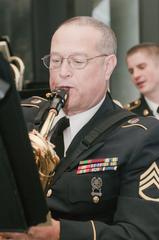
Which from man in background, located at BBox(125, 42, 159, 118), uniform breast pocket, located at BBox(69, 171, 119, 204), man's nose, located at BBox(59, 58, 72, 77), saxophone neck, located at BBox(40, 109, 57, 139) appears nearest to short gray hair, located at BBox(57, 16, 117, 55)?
man's nose, located at BBox(59, 58, 72, 77)

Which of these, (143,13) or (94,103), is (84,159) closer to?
(94,103)

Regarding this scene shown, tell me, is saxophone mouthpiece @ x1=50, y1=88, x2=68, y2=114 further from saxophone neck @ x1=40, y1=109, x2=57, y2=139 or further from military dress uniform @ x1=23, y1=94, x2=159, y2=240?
military dress uniform @ x1=23, y1=94, x2=159, y2=240

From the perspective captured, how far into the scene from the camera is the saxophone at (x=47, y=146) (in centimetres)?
188

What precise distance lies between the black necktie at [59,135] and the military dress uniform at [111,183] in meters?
0.05

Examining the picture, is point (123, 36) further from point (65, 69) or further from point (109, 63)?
point (65, 69)

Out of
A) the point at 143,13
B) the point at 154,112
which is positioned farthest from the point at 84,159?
the point at 143,13

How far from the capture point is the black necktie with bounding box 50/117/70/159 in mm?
2272

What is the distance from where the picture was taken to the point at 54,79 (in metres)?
2.22

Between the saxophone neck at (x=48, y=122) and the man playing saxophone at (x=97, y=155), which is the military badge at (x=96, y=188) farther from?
the saxophone neck at (x=48, y=122)

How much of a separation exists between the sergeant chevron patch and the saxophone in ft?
0.94

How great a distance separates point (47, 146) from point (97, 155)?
31 centimetres

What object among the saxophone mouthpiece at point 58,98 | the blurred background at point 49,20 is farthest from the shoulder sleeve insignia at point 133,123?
the blurred background at point 49,20

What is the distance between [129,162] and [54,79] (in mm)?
396

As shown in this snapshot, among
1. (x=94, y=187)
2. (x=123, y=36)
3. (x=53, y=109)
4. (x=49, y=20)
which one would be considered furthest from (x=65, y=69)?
(x=123, y=36)
